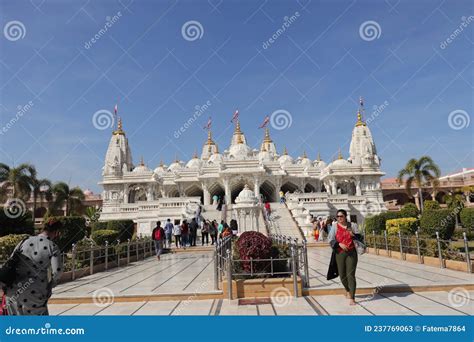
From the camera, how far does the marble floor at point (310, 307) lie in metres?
5.59

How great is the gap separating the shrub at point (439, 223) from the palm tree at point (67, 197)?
35.2 m

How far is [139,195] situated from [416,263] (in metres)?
41.7

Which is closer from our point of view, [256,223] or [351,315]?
[351,315]

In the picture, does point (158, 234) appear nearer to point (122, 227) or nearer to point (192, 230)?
point (192, 230)

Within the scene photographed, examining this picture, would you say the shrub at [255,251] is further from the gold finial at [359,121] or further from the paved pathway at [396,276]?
the gold finial at [359,121]

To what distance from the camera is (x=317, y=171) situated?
45.0 meters

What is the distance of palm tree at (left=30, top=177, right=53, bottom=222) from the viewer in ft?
113

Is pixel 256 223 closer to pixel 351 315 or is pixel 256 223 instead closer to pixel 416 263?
pixel 416 263

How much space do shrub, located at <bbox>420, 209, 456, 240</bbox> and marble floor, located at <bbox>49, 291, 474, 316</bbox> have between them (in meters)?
10.8

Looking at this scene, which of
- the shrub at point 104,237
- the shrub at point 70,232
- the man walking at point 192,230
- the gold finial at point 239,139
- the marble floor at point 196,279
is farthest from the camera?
the gold finial at point 239,139

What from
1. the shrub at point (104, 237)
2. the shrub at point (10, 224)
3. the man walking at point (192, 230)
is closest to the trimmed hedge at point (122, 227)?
the shrub at point (10, 224)

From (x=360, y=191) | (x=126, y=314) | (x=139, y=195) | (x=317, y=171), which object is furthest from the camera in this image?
(x=139, y=195)

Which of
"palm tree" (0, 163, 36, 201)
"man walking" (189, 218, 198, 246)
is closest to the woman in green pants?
"man walking" (189, 218, 198, 246)
